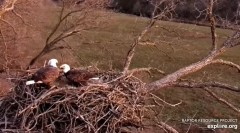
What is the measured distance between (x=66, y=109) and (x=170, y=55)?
2293cm

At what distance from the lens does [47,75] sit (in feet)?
20.8

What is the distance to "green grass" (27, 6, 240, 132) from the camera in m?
17.7

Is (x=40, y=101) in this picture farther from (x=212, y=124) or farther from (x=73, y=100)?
(x=212, y=124)

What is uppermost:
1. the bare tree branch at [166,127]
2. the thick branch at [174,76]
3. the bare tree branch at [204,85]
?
the thick branch at [174,76]

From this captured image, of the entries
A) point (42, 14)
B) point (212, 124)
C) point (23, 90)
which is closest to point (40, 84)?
point (23, 90)

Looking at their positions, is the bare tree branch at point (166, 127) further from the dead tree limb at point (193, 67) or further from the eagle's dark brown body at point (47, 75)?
the eagle's dark brown body at point (47, 75)

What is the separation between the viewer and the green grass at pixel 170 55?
58.1ft

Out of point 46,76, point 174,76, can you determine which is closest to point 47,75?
point 46,76

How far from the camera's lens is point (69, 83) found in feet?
22.1

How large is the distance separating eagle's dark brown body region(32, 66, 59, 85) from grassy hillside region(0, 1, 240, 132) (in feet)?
15.0

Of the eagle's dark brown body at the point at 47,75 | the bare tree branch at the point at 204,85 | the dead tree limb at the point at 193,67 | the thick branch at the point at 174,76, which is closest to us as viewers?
the eagle's dark brown body at the point at 47,75

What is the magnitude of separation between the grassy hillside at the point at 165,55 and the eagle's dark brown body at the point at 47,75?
4582 millimetres
